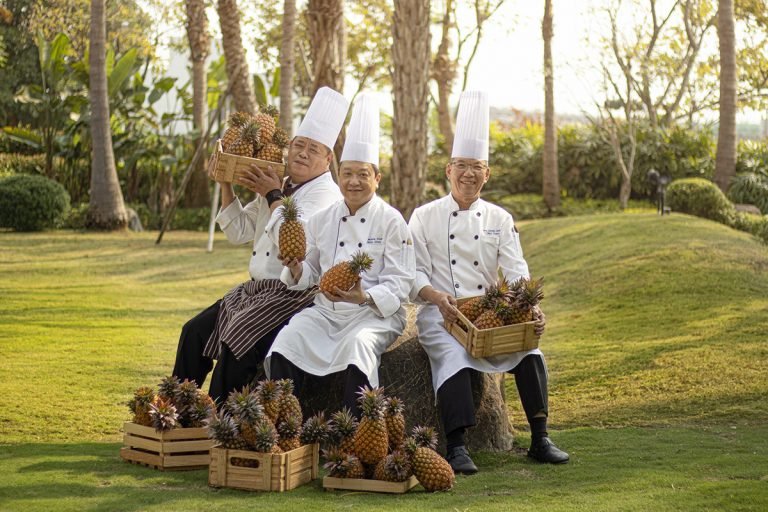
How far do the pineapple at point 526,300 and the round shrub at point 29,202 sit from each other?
50.8 feet

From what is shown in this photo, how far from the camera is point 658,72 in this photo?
91.6 ft

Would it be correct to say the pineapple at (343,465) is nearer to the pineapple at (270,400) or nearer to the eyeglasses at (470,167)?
the pineapple at (270,400)

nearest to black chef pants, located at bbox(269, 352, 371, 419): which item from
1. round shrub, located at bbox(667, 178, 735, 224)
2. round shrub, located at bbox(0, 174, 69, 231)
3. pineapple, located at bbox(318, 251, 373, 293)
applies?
pineapple, located at bbox(318, 251, 373, 293)

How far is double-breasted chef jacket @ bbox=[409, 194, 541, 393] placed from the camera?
614cm

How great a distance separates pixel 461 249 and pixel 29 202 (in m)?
14.9

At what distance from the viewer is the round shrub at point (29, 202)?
755 inches

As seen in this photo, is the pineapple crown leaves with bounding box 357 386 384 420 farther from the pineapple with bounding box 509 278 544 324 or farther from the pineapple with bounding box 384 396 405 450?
the pineapple with bounding box 509 278 544 324

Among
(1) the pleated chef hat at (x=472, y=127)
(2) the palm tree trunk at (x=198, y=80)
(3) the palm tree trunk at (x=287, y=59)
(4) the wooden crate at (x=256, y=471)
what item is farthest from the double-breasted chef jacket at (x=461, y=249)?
(2) the palm tree trunk at (x=198, y=80)

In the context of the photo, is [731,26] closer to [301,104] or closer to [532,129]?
[301,104]

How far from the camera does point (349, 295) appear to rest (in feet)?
18.0

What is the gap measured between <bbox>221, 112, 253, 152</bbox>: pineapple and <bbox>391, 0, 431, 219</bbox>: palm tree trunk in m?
6.46

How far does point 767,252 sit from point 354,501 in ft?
32.3

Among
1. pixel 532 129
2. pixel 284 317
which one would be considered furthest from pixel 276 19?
pixel 284 317

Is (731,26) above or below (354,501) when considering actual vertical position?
above
